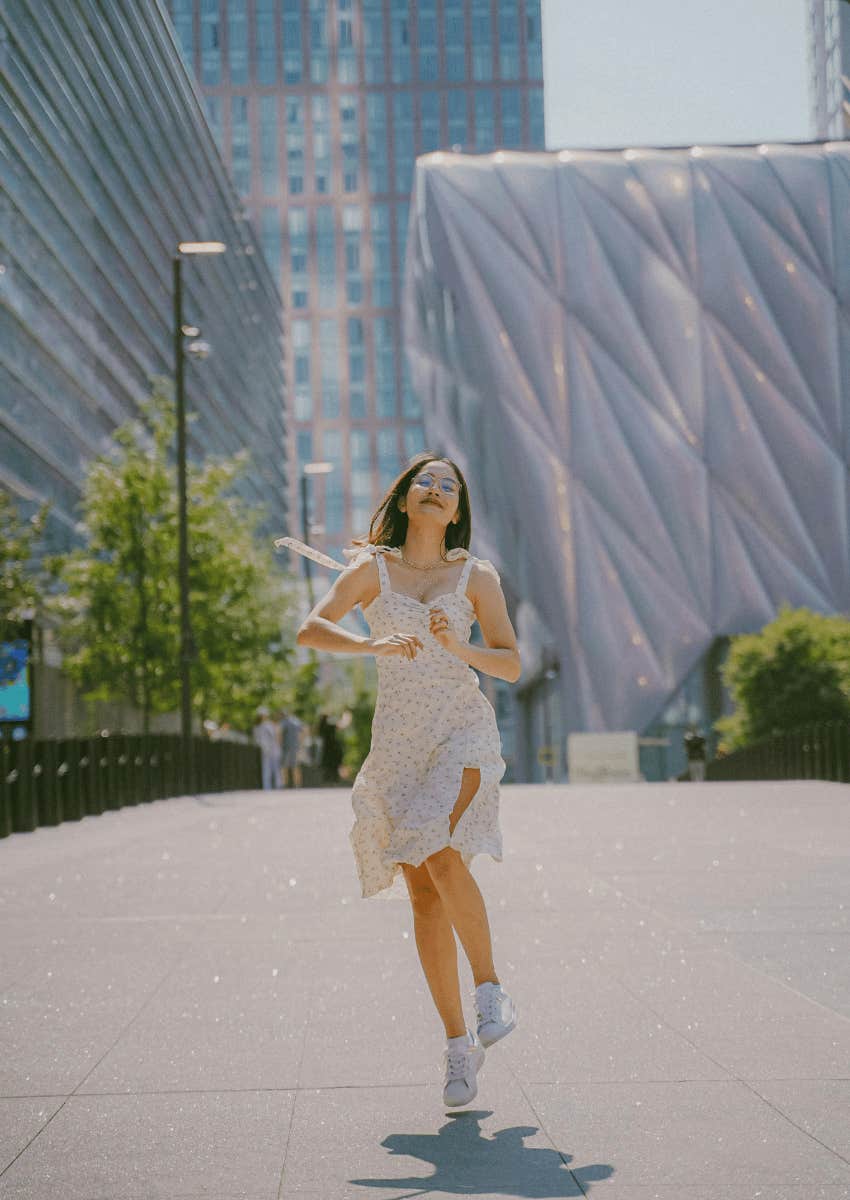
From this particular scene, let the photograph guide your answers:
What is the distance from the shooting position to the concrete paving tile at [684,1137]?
14.9 ft

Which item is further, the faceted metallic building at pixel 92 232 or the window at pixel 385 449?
the window at pixel 385 449

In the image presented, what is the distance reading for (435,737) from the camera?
5.70 metres

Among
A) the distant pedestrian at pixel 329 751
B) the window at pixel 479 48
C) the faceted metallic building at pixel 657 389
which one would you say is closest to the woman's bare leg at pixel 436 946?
the distant pedestrian at pixel 329 751

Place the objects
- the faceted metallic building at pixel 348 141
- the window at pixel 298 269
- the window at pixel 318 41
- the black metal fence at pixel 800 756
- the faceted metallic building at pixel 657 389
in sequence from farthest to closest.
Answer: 1. the window at pixel 318 41
2. the window at pixel 298 269
3. the faceted metallic building at pixel 348 141
4. the faceted metallic building at pixel 657 389
5. the black metal fence at pixel 800 756

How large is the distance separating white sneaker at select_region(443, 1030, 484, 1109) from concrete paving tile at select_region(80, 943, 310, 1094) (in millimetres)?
643

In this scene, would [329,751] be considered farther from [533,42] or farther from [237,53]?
[533,42]

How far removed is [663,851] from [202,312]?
73.5 m

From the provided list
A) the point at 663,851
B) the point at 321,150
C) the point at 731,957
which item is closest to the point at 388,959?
the point at 731,957

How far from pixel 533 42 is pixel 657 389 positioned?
8282cm

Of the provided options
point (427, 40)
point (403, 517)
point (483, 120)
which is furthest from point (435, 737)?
point (427, 40)

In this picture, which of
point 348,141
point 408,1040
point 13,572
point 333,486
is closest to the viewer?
point 408,1040

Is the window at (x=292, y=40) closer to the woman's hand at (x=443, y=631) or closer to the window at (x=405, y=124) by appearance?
the window at (x=405, y=124)

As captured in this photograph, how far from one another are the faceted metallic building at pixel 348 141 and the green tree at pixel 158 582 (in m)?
83.5

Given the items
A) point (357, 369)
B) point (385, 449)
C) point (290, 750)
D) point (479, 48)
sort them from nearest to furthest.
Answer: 1. point (290, 750)
2. point (385, 449)
3. point (357, 369)
4. point (479, 48)
